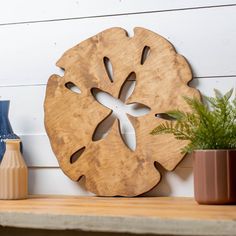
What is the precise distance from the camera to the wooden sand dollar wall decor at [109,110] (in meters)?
1.32

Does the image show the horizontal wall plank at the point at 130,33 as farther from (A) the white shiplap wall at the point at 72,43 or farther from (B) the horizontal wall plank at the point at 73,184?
(B) the horizontal wall plank at the point at 73,184

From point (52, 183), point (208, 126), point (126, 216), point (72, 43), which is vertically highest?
point (72, 43)

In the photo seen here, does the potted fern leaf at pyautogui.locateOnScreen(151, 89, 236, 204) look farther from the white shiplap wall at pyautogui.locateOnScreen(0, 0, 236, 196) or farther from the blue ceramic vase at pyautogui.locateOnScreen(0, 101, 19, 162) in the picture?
the blue ceramic vase at pyautogui.locateOnScreen(0, 101, 19, 162)

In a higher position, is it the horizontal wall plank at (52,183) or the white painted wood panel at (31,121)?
the white painted wood panel at (31,121)

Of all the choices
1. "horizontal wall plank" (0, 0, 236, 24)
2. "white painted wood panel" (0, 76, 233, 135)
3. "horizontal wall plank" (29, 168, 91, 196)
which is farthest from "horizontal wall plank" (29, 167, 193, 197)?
"horizontal wall plank" (0, 0, 236, 24)

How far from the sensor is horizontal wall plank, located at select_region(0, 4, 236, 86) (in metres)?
1.32

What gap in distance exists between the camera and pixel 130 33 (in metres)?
1.41

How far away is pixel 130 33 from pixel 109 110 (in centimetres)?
21

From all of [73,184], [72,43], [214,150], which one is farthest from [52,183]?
[214,150]

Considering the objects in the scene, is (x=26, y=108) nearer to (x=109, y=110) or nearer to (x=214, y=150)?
(x=109, y=110)

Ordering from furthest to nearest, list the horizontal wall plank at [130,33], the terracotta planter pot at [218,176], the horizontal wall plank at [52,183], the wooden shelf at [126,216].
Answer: the horizontal wall plank at [52,183], the horizontal wall plank at [130,33], the terracotta planter pot at [218,176], the wooden shelf at [126,216]

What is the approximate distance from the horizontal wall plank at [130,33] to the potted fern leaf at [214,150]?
7.3 inches

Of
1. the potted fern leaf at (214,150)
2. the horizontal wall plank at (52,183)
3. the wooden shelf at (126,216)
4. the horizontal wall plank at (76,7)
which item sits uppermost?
the horizontal wall plank at (76,7)

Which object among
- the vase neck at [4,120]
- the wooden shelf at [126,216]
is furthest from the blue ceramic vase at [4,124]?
the wooden shelf at [126,216]
